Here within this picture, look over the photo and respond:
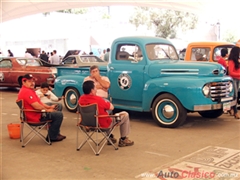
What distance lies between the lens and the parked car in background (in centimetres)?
1412

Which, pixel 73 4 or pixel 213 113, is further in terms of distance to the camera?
pixel 73 4

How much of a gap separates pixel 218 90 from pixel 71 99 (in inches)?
165

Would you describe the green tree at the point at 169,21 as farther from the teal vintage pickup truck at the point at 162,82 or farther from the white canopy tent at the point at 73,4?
the teal vintage pickup truck at the point at 162,82

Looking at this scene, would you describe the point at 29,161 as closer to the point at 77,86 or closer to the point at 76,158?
the point at 76,158

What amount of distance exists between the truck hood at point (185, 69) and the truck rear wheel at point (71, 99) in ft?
8.54

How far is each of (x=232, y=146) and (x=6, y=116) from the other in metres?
5.89

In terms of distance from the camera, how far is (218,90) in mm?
7801

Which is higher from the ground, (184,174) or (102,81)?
(102,81)

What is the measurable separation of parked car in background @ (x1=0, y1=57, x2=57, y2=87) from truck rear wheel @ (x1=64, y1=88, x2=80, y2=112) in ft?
13.3

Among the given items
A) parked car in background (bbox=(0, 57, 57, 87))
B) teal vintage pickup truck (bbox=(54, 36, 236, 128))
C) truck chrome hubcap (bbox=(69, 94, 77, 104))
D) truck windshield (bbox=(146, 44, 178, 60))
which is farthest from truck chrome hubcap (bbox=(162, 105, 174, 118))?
parked car in background (bbox=(0, 57, 57, 87))

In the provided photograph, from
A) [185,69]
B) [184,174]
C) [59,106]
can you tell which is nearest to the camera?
[184,174]

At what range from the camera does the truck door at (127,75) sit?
8469 millimetres

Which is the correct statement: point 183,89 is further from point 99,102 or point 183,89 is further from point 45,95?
point 45,95

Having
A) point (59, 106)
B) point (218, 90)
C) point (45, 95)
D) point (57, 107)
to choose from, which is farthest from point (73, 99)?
point (218, 90)
